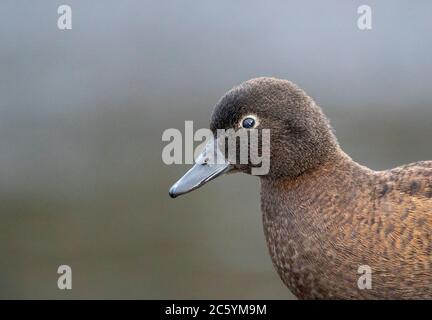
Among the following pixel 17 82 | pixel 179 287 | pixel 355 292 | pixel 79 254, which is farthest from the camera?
pixel 17 82

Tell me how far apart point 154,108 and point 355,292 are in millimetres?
4976

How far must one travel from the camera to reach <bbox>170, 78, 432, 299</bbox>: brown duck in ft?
11.0

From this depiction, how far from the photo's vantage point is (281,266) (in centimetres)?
352

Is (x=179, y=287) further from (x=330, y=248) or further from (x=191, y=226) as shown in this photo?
(x=330, y=248)

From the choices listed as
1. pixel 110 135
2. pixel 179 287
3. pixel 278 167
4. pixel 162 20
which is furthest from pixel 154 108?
pixel 278 167

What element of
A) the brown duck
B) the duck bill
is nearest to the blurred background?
the duck bill

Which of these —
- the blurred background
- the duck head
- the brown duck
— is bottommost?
the brown duck

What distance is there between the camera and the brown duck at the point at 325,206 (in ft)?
11.0

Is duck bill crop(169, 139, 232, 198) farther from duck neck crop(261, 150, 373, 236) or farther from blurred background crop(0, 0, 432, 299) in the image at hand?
blurred background crop(0, 0, 432, 299)

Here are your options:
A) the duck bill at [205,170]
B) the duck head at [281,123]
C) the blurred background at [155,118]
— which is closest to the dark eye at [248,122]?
the duck head at [281,123]

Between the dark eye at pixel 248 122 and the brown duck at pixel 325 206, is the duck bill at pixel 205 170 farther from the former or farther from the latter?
the dark eye at pixel 248 122

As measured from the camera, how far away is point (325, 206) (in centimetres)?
347

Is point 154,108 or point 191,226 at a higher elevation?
point 154,108

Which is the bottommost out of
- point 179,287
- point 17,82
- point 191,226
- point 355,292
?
point 355,292
